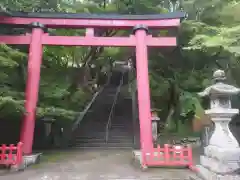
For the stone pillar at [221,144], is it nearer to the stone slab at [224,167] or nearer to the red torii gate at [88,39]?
the stone slab at [224,167]

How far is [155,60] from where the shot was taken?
14.7 metres

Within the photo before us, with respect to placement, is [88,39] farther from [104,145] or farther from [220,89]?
[220,89]

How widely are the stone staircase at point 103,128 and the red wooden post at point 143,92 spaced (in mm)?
3983

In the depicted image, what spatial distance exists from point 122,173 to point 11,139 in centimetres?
826

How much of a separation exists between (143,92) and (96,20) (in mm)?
3928

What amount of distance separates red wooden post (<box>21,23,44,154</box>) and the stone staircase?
429 cm

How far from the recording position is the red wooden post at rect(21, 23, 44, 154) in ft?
28.6

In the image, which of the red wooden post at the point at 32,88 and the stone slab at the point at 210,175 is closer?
the stone slab at the point at 210,175

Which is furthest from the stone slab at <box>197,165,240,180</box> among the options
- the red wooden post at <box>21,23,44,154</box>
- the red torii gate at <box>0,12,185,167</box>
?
the red wooden post at <box>21,23,44,154</box>

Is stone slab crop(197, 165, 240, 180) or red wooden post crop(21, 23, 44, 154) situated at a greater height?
red wooden post crop(21, 23, 44, 154)

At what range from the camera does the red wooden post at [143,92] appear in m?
8.69

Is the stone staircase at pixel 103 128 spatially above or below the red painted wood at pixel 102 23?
below

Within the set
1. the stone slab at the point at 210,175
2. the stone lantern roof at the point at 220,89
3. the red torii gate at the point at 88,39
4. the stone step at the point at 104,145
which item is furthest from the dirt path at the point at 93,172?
the stone step at the point at 104,145

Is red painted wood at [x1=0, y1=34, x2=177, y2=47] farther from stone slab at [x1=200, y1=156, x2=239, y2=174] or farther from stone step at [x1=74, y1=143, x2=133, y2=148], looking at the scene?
stone slab at [x1=200, y1=156, x2=239, y2=174]
